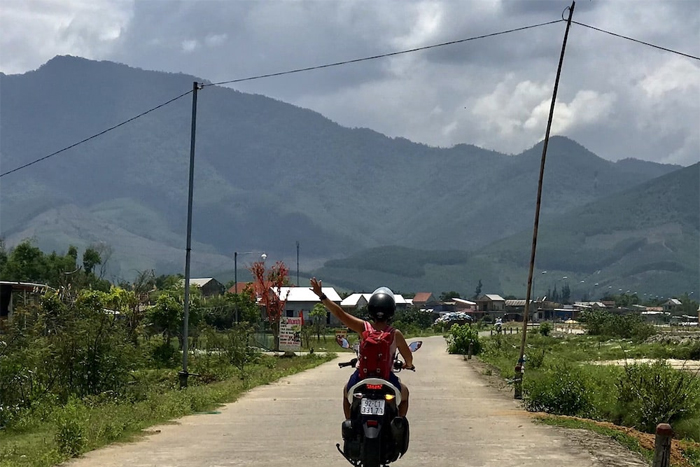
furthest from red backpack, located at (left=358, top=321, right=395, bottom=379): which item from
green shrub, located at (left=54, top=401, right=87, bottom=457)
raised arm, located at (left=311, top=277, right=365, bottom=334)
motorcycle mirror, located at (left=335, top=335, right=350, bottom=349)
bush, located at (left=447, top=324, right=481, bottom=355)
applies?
→ bush, located at (left=447, top=324, right=481, bottom=355)

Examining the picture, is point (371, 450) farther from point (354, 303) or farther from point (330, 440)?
point (354, 303)

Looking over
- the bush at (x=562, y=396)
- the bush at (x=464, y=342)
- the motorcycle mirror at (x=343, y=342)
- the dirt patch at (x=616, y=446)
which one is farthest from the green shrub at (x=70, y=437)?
the bush at (x=464, y=342)

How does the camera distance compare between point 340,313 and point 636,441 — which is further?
point 636,441

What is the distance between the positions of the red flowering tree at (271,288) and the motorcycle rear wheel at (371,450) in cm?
4234

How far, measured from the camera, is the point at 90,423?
1479cm

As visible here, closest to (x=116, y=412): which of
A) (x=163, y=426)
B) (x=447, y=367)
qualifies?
(x=163, y=426)

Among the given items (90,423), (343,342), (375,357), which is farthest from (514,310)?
(375,357)

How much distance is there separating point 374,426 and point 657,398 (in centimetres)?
781

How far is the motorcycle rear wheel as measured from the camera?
9117 millimetres

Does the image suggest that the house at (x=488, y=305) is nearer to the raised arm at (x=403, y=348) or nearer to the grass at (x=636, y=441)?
Answer: the grass at (x=636, y=441)

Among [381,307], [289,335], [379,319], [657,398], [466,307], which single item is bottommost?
[466,307]

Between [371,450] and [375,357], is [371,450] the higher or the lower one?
the lower one

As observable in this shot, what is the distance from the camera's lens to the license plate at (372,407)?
361 inches

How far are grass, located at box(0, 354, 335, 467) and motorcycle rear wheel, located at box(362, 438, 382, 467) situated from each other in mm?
4168
